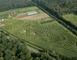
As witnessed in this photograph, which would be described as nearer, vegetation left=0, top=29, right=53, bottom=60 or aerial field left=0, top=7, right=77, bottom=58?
vegetation left=0, top=29, right=53, bottom=60

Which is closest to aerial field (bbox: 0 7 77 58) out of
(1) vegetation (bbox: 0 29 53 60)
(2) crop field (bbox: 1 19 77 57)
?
(2) crop field (bbox: 1 19 77 57)

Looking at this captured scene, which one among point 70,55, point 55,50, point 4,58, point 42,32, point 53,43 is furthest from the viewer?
point 42,32

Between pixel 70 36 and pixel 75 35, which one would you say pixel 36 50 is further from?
pixel 75 35

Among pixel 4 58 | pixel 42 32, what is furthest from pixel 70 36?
pixel 4 58

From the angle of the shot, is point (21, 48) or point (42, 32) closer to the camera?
point (21, 48)

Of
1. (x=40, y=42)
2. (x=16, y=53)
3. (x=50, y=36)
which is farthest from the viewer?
(x=50, y=36)

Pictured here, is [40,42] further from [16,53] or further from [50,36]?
[16,53]

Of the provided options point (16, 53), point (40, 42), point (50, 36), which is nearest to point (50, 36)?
point (50, 36)

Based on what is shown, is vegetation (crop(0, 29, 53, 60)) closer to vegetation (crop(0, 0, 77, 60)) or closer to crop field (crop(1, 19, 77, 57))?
vegetation (crop(0, 0, 77, 60))

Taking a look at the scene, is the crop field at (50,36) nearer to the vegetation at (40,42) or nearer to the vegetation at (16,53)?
the vegetation at (40,42)
